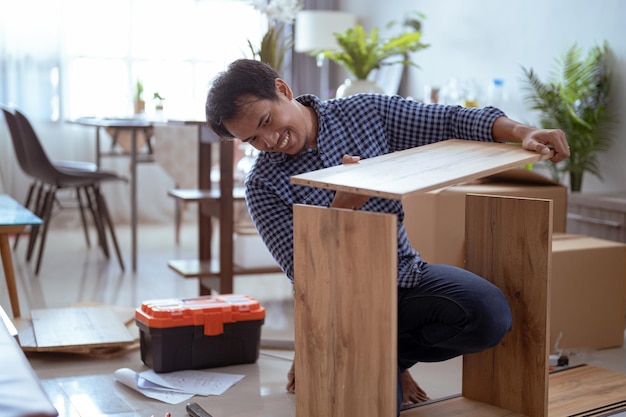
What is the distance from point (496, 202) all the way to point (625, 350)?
115 cm

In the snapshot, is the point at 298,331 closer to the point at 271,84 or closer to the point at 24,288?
the point at 271,84

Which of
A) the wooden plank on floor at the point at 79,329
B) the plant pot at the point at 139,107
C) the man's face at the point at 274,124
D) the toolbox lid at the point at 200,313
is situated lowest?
the wooden plank on floor at the point at 79,329

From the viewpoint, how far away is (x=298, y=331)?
1.87 meters

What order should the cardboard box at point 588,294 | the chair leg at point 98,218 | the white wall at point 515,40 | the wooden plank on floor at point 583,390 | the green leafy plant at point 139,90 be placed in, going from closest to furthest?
1. the wooden plank on floor at point 583,390
2. the cardboard box at point 588,294
3. the white wall at point 515,40
4. the chair leg at point 98,218
5. the green leafy plant at point 139,90

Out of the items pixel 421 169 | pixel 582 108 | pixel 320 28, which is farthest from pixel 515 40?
pixel 421 169

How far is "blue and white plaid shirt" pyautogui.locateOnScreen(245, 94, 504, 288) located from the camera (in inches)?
77.8

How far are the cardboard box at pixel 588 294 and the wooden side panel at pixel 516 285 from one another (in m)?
0.74

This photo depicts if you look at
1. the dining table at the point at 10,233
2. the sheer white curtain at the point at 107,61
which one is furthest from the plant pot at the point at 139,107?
the dining table at the point at 10,233

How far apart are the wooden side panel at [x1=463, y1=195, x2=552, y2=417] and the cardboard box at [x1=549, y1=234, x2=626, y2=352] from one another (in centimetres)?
74

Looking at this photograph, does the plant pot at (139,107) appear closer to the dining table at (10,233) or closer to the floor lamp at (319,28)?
the floor lamp at (319,28)

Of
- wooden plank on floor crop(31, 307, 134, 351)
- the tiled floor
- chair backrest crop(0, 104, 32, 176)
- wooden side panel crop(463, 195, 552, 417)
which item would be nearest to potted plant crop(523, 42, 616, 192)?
the tiled floor

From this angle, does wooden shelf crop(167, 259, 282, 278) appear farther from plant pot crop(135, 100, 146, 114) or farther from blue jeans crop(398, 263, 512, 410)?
plant pot crop(135, 100, 146, 114)

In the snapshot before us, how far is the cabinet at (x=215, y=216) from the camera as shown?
10.3ft

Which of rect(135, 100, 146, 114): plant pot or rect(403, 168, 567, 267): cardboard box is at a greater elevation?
rect(135, 100, 146, 114): plant pot
